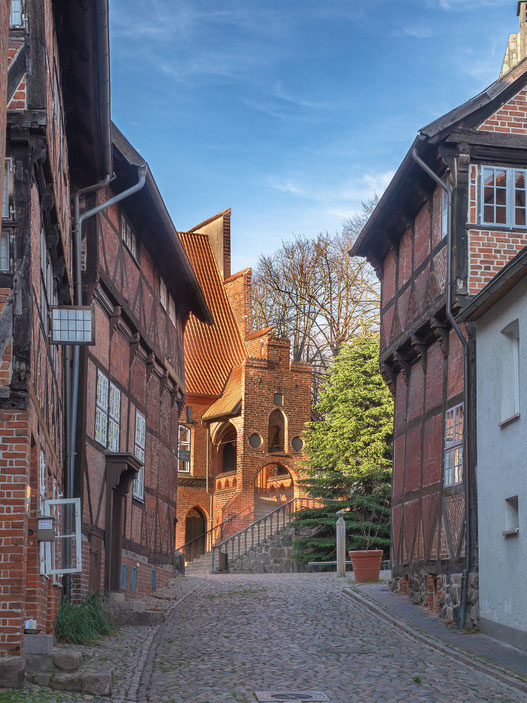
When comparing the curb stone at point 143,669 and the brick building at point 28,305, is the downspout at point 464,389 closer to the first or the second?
the curb stone at point 143,669

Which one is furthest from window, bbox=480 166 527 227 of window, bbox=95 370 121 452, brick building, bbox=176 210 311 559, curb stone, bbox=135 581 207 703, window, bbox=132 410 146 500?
brick building, bbox=176 210 311 559

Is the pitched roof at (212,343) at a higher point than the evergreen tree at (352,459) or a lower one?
higher

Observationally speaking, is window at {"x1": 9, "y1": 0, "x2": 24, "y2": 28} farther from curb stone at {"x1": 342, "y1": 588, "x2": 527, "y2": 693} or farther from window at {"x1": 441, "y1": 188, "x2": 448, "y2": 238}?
window at {"x1": 441, "y1": 188, "x2": 448, "y2": 238}

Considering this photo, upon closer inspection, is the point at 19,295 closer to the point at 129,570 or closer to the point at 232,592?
Answer: the point at 129,570

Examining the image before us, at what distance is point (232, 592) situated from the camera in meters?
22.0

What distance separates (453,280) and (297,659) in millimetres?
6795

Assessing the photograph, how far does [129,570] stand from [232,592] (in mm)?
2820

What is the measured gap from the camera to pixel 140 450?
21734 mm

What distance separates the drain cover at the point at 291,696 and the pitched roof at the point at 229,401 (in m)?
29.9

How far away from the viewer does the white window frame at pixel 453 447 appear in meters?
17.1

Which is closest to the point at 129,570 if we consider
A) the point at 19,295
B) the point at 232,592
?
the point at 232,592

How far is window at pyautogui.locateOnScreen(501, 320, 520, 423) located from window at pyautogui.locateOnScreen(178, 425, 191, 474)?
2758cm

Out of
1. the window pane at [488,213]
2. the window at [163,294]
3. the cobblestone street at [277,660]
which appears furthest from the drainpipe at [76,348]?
the window at [163,294]

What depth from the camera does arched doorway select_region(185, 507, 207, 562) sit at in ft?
137
